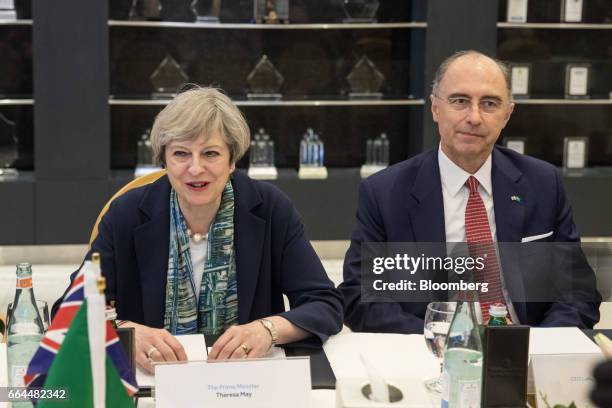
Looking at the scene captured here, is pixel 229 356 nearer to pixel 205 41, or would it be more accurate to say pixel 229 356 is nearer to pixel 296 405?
pixel 296 405

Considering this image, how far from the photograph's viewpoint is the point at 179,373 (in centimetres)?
161

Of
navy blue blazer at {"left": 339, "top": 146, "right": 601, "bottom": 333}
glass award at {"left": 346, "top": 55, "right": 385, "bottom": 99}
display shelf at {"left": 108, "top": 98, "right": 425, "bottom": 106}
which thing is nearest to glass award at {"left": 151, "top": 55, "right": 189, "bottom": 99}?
display shelf at {"left": 108, "top": 98, "right": 425, "bottom": 106}

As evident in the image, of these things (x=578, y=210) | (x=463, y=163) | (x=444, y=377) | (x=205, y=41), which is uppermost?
(x=205, y=41)

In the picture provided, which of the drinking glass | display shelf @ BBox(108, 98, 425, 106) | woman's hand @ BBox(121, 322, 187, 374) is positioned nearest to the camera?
the drinking glass

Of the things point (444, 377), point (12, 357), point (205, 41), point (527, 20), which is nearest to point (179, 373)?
point (12, 357)

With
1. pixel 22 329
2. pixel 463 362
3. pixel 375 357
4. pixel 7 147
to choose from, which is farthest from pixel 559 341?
pixel 7 147

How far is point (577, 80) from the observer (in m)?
5.78

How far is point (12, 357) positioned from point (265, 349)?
0.55m

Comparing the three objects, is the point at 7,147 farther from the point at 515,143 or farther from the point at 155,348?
the point at 155,348

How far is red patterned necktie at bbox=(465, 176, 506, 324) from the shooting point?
2.47 m

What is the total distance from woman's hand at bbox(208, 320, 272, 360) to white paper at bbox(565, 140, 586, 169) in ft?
13.8

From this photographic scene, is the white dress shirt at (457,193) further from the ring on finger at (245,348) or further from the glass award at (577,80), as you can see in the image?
the glass award at (577,80)

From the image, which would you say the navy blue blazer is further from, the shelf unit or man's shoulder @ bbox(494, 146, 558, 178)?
the shelf unit

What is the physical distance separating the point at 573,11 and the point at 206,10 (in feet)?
7.45
